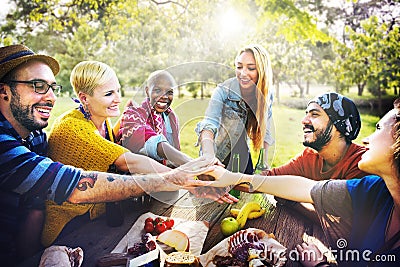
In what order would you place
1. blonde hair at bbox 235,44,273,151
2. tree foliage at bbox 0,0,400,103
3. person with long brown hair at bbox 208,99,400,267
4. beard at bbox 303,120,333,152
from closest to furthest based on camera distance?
person with long brown hair at bbox 208,99,400,267, beard at bbox 303,120,333,152, blonde hair at bbox 235,44,273,151, tree foliage at bbox 0,0,400,103

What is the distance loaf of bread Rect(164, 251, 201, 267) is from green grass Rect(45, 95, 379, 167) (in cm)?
60

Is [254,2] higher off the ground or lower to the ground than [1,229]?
higher

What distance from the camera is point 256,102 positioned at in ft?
8.30

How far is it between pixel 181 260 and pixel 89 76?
1.27 meters

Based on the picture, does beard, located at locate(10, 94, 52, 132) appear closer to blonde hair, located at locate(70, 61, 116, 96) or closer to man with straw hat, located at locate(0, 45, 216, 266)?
man with straw hat, located at locate(0, 45, 216, 266)

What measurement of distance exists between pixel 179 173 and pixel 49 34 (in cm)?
138

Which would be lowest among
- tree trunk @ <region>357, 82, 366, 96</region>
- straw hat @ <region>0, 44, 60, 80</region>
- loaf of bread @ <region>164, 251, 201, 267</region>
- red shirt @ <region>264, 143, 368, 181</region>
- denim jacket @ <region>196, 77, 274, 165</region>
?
loaf of bread @ <region>164, 251, 201, 267</region>

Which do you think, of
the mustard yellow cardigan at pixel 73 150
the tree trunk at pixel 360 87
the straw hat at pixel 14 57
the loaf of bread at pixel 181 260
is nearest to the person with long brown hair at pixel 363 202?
the tree trunk at pixel 360 87

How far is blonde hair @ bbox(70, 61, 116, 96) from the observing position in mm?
2572

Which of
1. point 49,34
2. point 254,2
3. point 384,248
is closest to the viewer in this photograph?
point 384,248

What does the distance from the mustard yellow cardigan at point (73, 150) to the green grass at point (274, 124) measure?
0.10 meters

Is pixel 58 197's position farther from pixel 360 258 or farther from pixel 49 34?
pixel 360 258

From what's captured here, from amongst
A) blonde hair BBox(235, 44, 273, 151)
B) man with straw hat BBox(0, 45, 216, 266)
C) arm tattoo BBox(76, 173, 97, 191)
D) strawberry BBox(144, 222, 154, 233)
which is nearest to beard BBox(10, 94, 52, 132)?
man with straw hat BBox(0, 45, 216, 266)

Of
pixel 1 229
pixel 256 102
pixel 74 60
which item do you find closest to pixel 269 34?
pixel 256 102
